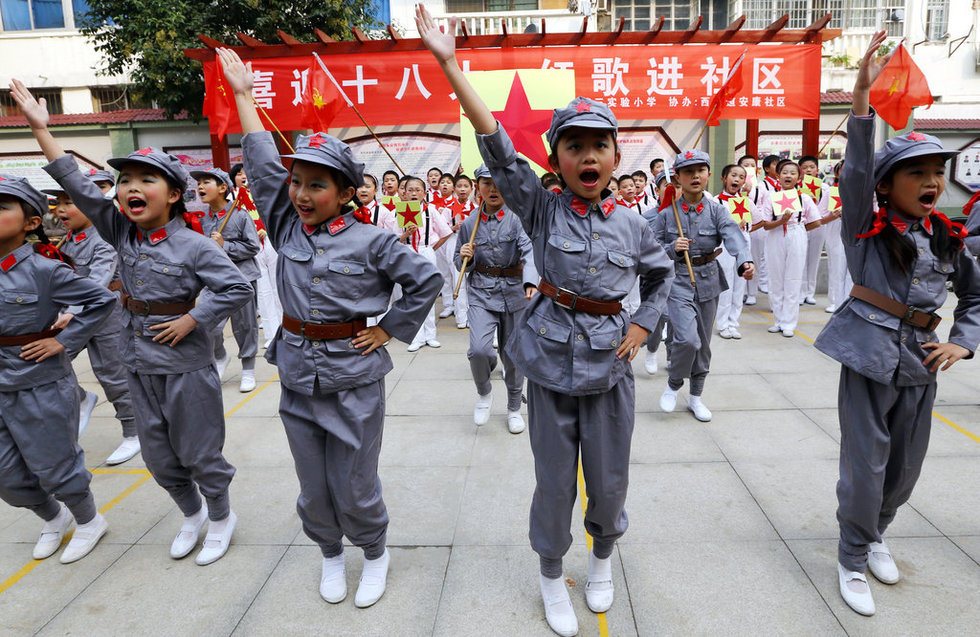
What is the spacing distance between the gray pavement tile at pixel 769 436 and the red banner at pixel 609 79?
6419 millimetres

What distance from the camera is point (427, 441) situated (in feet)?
15.1

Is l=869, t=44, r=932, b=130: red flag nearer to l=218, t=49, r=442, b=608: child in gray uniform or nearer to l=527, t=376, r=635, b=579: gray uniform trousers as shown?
l=527, t=376, r=635, b=579: gray uniform trousers

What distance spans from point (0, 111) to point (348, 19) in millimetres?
11667

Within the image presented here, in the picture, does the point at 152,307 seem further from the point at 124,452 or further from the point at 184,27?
the point at 184,27

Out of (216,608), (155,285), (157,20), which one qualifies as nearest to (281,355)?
(155,285)

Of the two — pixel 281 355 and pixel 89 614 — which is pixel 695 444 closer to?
pixel 281 355

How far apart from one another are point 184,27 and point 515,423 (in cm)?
1084

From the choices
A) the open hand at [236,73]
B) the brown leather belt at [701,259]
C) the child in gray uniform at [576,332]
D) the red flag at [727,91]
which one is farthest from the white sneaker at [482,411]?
the red flag at [727,91]

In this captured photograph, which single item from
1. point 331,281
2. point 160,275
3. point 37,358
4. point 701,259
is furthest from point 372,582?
point 701,259

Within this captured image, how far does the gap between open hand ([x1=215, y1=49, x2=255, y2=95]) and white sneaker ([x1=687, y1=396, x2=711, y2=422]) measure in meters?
3.88

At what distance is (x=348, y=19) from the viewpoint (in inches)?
489

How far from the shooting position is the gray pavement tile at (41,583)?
8.96ft

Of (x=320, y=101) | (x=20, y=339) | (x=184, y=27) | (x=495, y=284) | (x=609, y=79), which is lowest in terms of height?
(x=495, y=284)

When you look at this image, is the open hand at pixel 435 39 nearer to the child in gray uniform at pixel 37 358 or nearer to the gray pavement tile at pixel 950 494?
the child in gray uniform at pixel 37 358
